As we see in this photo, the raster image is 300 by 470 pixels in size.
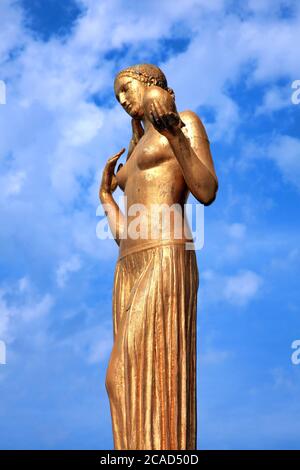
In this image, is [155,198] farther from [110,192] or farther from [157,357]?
[157,357]

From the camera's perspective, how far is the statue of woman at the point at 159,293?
910cm

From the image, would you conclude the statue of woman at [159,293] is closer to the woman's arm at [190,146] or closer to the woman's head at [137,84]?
the woman's arm at [190,146]

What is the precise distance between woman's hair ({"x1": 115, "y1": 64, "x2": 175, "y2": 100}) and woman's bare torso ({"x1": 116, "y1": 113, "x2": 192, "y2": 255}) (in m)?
0.56

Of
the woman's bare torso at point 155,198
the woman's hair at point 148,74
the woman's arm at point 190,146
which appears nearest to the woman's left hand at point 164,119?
the woman's arm at point 190,146

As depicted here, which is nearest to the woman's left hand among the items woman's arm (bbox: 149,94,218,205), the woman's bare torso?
woman's arm (bbox: 149,94,218,205)

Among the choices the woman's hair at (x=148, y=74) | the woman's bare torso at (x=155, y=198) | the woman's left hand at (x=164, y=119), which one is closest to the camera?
the woman's left hand at (x=164, y=119)

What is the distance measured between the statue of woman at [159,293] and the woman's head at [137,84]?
0.18 m

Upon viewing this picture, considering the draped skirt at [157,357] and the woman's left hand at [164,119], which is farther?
the woman's left hand at [164,119]

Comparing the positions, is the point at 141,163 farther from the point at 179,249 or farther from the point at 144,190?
the point at 179,249

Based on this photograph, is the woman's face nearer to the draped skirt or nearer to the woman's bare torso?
the woman's bare torso

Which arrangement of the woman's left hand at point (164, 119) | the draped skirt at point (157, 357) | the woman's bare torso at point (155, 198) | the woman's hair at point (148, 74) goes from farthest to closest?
the woman's hair at point (148, 74), the woman's bare torso at point (155, 198), the woman's left hand at point (164, 119), the draped skirt at point (157, 357)

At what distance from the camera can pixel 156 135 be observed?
9906mm

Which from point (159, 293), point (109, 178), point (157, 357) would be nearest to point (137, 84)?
point (109, 178)

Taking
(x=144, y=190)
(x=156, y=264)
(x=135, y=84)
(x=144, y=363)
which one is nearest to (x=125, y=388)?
(x=144, y=363)
